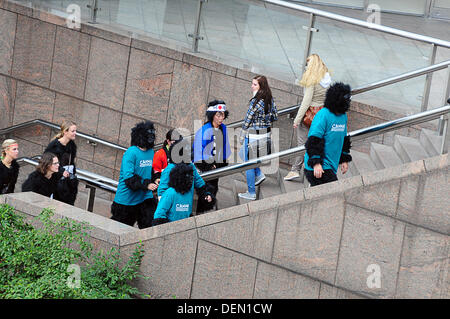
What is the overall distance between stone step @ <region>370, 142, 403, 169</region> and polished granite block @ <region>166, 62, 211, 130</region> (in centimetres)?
287

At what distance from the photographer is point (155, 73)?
37.5 feet

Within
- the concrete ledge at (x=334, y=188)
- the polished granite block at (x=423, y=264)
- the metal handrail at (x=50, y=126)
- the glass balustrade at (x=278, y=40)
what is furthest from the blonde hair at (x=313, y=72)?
the metal handrail at (x=50, y=126)

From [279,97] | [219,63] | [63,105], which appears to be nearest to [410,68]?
[279,97]

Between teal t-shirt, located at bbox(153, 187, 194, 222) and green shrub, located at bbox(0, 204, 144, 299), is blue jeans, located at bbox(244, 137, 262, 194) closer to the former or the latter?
teal t-shirt, located at bbox(153, 187, 194, 222)

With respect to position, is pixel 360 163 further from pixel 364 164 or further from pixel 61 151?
pixel 61 151

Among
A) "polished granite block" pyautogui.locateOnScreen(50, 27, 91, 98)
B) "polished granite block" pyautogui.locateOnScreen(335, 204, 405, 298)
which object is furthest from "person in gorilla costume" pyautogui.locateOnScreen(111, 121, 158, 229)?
"polished granite block" pyautogui.locateOnScreen(50, 27, 91, 98)

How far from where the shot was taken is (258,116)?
31.2 ft

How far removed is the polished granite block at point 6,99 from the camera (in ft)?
42.7

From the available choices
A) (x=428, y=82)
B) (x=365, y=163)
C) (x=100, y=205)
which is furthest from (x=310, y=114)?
(x=100, y=205)

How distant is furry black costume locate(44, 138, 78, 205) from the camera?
373 inches

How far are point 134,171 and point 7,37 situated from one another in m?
5.12

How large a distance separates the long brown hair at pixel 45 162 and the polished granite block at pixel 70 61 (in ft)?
10.8

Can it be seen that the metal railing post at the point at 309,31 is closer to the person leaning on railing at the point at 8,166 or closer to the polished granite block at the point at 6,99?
the person leaning on railing at the point at 8,166

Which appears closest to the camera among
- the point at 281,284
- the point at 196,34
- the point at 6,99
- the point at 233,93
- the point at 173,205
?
the point at 281,284
